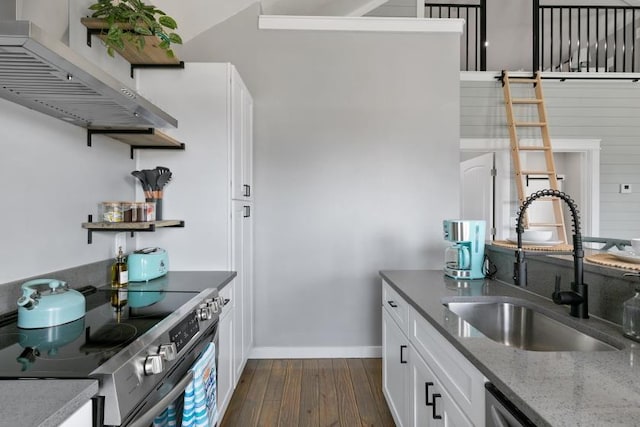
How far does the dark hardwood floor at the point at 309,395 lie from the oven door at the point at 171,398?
3.27 ft

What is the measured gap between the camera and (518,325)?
1.48 m

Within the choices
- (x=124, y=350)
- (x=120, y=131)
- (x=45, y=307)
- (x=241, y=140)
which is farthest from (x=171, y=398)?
(x=241, y=140)

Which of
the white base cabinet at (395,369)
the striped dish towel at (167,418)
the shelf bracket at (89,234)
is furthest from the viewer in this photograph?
the shelf bracket at (89,234)

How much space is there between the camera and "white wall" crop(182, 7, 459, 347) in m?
2.90

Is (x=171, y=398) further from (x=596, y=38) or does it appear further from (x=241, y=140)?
(x=596, y=38)

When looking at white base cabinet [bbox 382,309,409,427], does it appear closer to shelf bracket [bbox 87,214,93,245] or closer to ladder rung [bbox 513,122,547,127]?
shelf bracket [bbox 87,214,93,245]

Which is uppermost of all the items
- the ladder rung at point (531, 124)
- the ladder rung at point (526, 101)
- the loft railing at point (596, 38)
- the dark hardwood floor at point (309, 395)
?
the loft railing at point (596, 38)

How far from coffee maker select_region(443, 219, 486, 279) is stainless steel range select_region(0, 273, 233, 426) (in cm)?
137

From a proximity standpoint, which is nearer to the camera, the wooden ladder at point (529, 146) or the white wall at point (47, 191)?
the white wall at point (47, 191)

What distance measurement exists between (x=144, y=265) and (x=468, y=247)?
1851 millimetres

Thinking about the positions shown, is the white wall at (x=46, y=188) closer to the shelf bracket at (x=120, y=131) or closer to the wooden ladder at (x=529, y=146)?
the shelf bracket at (x=120, y=131)

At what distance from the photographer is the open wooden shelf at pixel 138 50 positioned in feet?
5.68

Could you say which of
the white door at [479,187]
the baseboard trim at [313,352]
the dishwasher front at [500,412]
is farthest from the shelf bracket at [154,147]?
the white door at [479,187]

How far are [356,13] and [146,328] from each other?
3418mm
